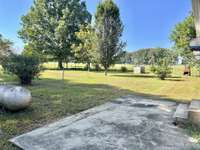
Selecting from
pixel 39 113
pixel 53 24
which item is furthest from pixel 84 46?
pixel 39 113

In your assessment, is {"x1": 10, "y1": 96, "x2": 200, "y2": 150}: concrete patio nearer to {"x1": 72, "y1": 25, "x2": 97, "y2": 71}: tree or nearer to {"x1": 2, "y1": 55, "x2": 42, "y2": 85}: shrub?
{"x1": 2, "y1": 55, "x2": 42, "y2": 85}: shrub

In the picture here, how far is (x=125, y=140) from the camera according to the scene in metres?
3.39

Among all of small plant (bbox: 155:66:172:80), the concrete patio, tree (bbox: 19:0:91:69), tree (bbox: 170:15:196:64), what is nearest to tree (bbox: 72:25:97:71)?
tree (bbox: 19:0:91:69)

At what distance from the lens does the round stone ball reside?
4.70 m

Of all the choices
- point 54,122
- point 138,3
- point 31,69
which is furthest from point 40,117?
point 138,3

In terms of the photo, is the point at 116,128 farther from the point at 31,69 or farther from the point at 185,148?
the point at 31,69

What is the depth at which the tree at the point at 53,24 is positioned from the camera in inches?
1051

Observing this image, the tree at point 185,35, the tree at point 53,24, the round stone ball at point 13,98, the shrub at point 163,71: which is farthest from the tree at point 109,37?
the round stone ball at point 13,98

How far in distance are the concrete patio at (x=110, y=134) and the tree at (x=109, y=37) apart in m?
13.8

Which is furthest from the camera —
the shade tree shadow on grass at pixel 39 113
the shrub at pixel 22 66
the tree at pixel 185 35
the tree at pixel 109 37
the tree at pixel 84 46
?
the tree at pixel 84 46

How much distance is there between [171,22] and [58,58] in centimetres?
1449

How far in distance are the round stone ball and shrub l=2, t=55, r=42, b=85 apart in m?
4.67

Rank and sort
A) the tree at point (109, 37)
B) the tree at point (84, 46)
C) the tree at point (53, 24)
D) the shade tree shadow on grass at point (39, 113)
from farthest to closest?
the tree at point (53, 24)
the tree at point (84, 46)
the tree at point (109, 37)
the shade tree shadow on grass at point (39, 113)

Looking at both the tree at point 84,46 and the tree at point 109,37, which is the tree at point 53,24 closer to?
the tree at point 84,46
